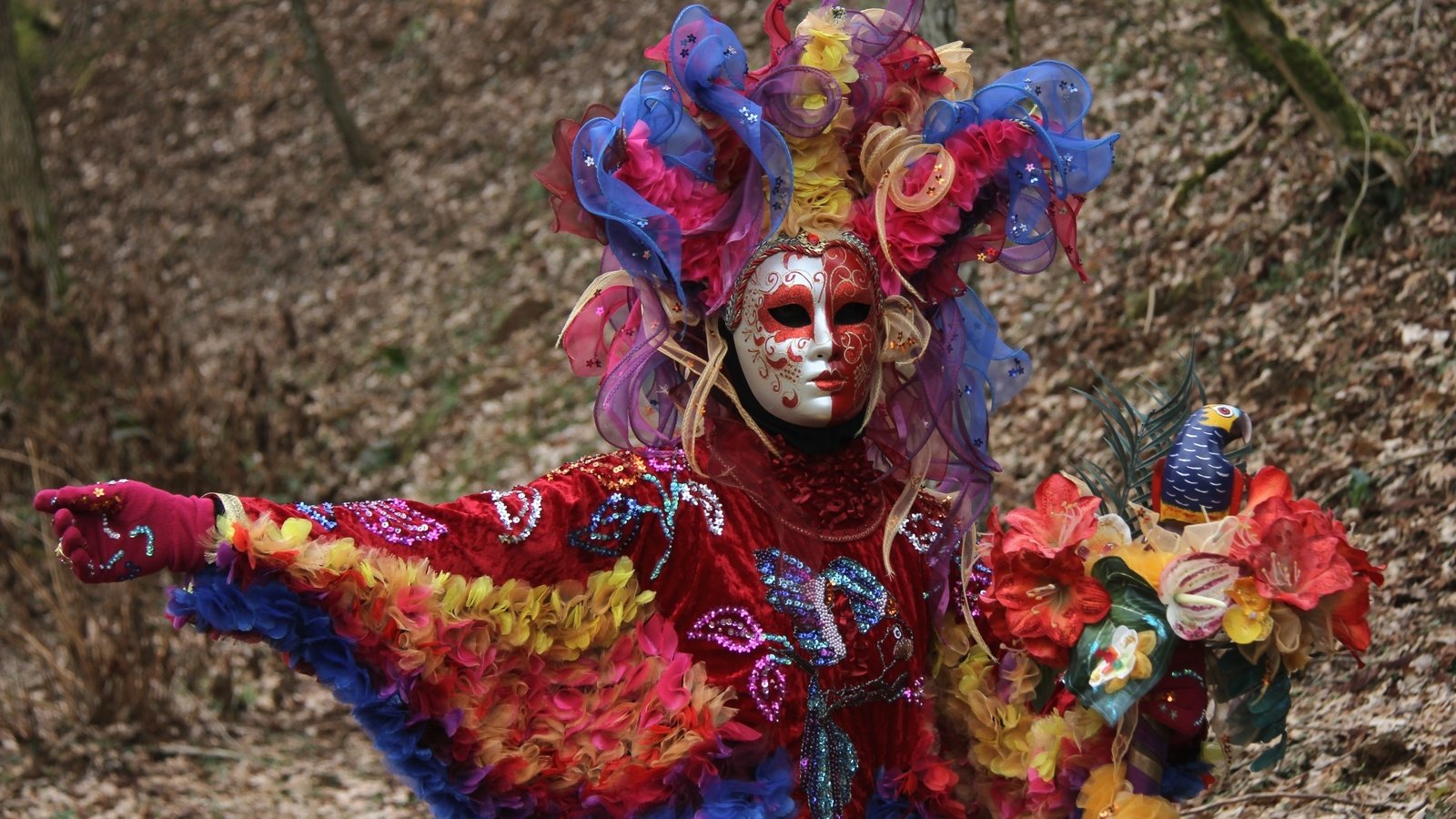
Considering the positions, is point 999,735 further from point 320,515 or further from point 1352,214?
point 1352,214

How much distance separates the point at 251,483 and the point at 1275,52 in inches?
201

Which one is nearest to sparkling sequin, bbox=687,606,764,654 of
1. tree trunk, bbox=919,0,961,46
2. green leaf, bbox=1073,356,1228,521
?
green leaf, bbox=1073,356,1228,521

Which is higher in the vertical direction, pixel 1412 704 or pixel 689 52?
pixel 689 52

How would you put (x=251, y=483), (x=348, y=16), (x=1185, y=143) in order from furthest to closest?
(x=348, y=16)
(x=251, y=483)
(x=1185, y=143)

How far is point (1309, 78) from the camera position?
608 centimetres

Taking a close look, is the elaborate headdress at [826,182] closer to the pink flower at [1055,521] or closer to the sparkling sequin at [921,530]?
the sparkling sequin at [921,530]

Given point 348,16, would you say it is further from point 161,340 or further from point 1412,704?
point 1412,704

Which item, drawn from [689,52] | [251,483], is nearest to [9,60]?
[251,483]

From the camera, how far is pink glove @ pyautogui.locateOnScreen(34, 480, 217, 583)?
9.07 ft

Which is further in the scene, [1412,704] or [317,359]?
[317,359]

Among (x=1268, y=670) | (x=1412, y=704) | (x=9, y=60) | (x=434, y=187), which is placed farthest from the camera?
(x=434, y=187)

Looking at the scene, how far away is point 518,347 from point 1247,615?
6.67 meters

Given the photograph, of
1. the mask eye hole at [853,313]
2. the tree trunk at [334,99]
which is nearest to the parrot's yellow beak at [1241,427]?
the mask eye hole at [853,313]

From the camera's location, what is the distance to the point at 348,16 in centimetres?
1346
